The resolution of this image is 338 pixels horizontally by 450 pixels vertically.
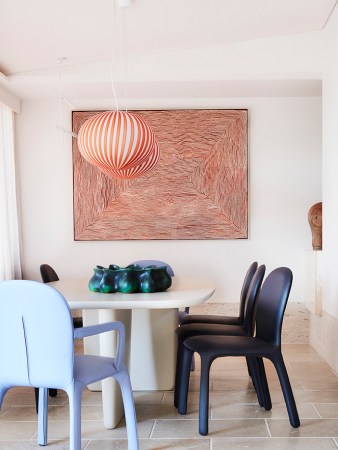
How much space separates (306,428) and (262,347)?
48 centimetres

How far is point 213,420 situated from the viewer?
2.84 m

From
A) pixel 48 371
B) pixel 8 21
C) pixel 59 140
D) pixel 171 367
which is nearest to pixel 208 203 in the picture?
pixel 59 140

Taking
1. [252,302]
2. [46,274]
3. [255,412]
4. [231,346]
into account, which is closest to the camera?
[231,346]

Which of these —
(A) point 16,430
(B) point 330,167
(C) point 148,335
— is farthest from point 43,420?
(B) point 330,167

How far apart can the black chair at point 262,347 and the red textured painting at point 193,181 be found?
199 cm

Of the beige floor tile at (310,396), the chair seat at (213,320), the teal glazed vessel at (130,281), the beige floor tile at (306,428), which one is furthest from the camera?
the chair seat at (213,320)

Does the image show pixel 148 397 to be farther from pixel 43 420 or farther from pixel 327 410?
pixel 327 410

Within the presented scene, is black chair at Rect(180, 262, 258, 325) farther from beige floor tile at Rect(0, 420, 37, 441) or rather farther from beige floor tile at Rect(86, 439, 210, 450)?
beige floor tile at Rect(0, 420, 37, 441)

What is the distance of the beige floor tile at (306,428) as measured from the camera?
263cm

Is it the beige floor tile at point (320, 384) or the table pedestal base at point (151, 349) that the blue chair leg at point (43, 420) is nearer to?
the table pedestal base at point (151, 349)

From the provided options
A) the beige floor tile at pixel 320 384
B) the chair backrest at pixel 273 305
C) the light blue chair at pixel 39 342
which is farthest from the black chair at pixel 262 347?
the light blue chair at pixel 39 342

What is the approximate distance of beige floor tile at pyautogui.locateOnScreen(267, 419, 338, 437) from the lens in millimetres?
2631

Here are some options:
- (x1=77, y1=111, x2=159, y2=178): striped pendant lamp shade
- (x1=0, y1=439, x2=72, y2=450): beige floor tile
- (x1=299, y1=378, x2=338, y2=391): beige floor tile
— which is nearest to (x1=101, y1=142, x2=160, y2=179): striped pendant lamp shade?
(x1=77, y1=111, x2=159, y2=178): striped pendant lamp shade

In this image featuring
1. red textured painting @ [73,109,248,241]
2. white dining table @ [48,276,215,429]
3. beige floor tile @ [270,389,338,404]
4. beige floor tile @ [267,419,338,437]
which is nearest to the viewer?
beige floor tile @ [267,419,338,437]
